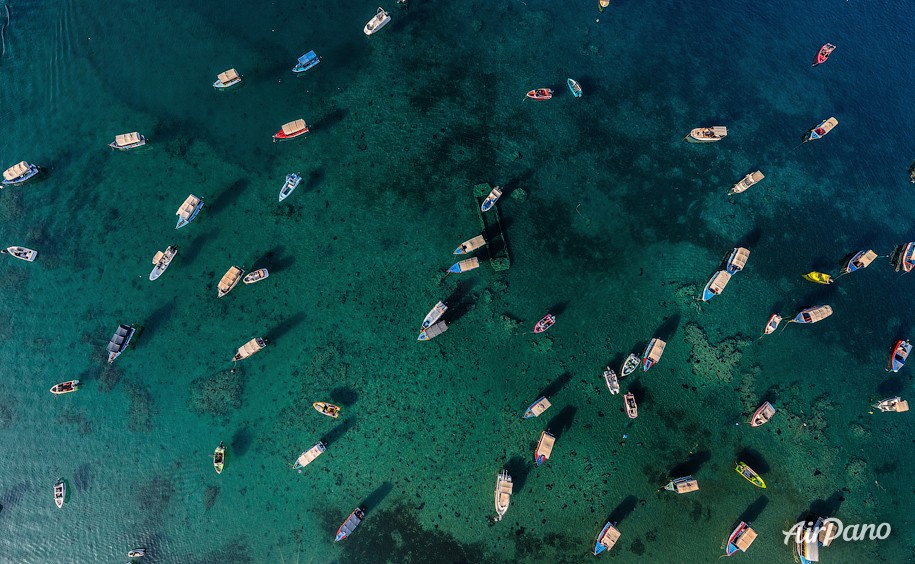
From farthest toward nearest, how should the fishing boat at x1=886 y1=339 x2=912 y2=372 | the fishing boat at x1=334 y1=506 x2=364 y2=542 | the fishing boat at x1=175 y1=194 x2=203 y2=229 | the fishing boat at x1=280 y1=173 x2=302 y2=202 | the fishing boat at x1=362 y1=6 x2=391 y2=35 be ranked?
the fishing boat at x1=362 y1=6 x2=391 y2=35 < the fishing boat at x1=280 y1=173 x2=302 y2=202 < the fishing boat at x1=886 y1=339 x2=912 y2=372 < the fishing boat at x1=175 y1=194 x2=203 y2=229 < the fishing boat at x1=334 y1=506 x2=364 y2=542

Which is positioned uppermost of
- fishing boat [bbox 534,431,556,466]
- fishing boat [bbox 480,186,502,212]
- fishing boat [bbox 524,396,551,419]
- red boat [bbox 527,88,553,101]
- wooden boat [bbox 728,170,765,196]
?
red boat [bbox 527,88,553,101]

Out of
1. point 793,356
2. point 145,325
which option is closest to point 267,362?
point 145,325

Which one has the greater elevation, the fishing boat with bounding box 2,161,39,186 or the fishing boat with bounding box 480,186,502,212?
the fishing boat with bounding box 2,161,39,186

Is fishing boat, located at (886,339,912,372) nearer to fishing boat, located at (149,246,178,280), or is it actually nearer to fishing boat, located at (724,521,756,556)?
fishing boat, located at (724,521,756,556)

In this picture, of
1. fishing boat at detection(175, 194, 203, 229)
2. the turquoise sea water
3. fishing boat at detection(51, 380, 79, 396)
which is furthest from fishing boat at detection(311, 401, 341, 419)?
fishing boat at detection(51, 380, 79, 396)

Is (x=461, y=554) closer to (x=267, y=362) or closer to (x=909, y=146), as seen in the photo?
(x=267, y=362)

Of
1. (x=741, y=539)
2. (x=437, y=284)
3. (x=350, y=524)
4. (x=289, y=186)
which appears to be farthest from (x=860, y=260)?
(x=289, y=186)

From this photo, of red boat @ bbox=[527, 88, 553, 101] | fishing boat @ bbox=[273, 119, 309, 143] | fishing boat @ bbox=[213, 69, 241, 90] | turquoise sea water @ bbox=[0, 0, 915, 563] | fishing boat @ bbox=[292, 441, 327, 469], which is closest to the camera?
fishing boat @ bbox=[292, 441, 327, 469]

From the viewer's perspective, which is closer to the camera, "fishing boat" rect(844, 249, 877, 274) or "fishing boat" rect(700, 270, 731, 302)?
"fishing boat" rect(700, 270, 731, 302)
